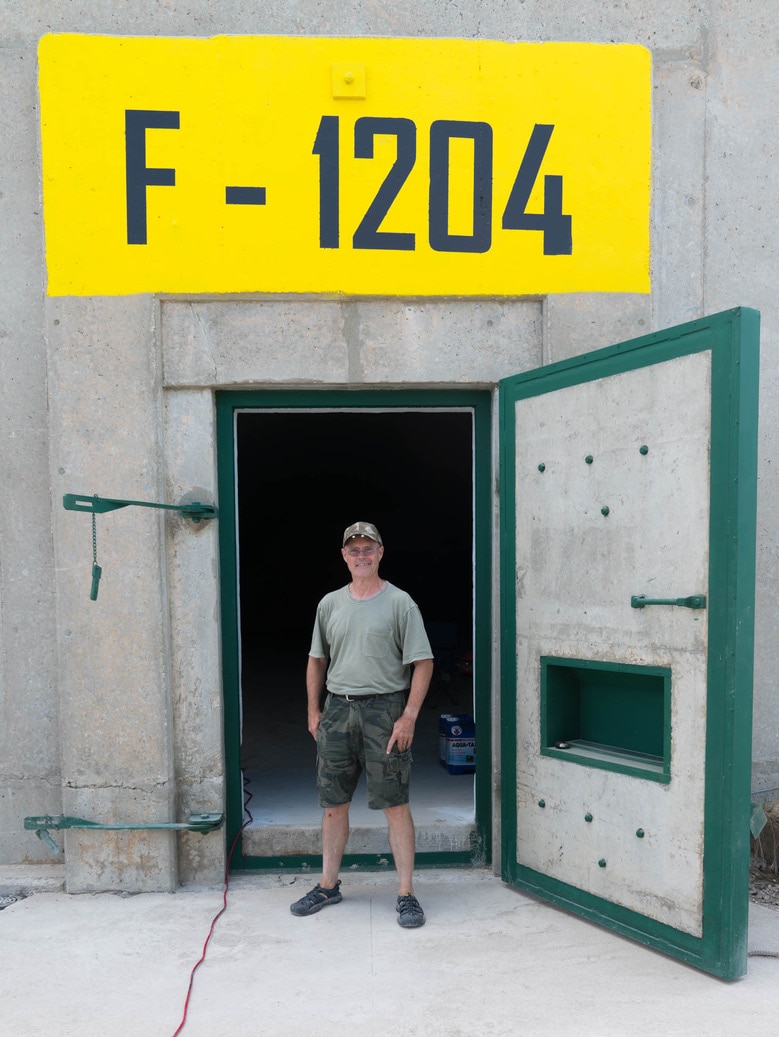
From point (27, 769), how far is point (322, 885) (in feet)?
5.85

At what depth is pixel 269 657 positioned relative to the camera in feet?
38.0

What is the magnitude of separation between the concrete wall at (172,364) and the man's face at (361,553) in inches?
34.8

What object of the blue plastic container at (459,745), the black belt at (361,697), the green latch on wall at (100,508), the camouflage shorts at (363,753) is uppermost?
the green latch on wall at (100,508)

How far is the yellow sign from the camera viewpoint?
4047 mm

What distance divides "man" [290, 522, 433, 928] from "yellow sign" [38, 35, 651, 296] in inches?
63.9

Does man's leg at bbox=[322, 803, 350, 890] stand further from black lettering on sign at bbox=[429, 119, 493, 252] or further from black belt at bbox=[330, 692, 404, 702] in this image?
black lettering on sign at bbox=[429, 119, 493, 252]

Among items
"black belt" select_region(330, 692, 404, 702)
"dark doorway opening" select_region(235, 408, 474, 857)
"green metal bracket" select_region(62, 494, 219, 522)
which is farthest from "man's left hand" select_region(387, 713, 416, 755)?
"dark doorway opening" select_region(235, 408, 474, 857)

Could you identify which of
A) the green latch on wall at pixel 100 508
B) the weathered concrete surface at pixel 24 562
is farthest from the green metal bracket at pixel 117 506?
the weathered concrete surface at pixel 24 562

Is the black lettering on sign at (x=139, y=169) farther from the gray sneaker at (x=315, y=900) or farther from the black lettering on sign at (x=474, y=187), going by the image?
the gray sneaker at (x=315, y=900)

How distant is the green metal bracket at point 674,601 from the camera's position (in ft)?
10.5

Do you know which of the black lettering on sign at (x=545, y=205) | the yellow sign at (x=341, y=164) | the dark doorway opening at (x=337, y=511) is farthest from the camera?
the dark doorway opening at (x=337, y=511)

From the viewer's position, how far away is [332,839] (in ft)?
12.8

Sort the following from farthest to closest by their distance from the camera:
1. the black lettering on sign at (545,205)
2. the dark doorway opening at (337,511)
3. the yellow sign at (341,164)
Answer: the dark doorway opening at (337,511) < the black lettering on sign at (545,205) < the yellow sign at (341,164)

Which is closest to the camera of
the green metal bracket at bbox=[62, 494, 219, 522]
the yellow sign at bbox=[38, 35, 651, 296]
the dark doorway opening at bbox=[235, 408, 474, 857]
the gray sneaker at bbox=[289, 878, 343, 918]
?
the green metal bracket at bbox=[62, 494, 219, 522]
